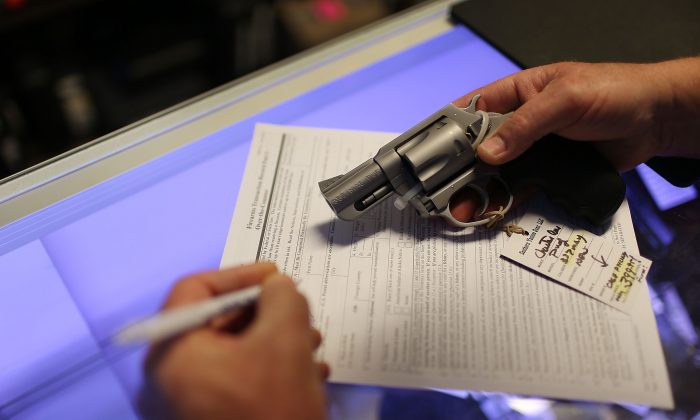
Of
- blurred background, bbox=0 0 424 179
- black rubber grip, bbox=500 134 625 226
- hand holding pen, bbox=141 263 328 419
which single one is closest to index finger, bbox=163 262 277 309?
hand holding pen, bbox=141 263 328 419

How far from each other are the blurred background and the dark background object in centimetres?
77

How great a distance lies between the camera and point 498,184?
80 centimetres

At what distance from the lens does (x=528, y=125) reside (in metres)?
0.72

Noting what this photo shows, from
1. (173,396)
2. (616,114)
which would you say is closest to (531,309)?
(616,114)

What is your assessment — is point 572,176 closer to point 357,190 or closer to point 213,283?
point 357,190

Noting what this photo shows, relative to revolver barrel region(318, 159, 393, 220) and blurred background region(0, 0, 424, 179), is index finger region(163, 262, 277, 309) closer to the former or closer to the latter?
revolver barrel region(318, 159, 393, 220)

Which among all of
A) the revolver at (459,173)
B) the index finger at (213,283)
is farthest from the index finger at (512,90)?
the index finger at (213,283)

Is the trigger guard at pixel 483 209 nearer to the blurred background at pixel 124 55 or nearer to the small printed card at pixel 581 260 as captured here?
the small printed card at pixel 581 260

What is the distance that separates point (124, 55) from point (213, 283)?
129 cm

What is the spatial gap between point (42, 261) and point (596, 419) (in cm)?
79

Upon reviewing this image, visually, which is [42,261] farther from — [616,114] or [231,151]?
[616,114]

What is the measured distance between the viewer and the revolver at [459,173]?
0.72m

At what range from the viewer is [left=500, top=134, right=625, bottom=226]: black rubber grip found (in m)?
0.73

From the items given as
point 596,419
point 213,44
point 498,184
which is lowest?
point 596,419
